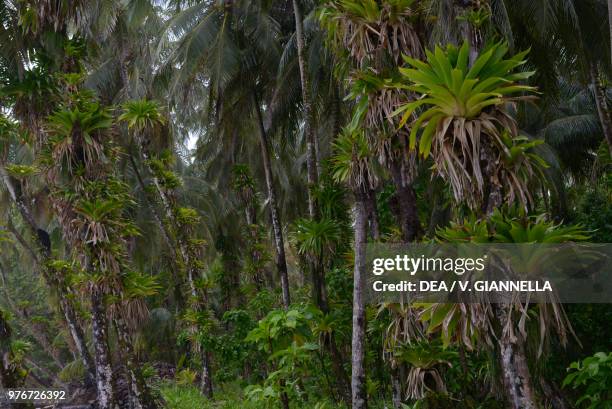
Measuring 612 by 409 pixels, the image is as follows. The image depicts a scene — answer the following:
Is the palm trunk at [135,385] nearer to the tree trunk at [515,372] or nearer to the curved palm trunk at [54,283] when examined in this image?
the curved palm trunk at [54,283]

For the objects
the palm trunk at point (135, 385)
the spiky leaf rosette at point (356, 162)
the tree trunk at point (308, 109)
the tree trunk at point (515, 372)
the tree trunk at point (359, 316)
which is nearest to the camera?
the tree trunk at point (515, 372)

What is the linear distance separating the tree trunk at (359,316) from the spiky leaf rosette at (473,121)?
2.18 m

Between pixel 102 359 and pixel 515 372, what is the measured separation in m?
5.94

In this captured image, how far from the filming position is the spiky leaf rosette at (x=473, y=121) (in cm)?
562

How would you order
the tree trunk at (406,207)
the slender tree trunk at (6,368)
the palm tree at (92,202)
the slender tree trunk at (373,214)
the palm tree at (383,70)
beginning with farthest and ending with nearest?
1. the slender tree trunk at (6,368)
2. the palm tree at (92,202)
3. the slender tree trunk at (373,214)
4. the tree trunk at (406,207)
5. the palm tree at (383,70)

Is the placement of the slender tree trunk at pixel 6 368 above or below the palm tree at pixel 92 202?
below

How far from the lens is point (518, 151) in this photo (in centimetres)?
577

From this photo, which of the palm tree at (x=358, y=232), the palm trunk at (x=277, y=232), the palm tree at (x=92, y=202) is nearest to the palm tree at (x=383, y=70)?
the palm tree at (x=358, y=232)

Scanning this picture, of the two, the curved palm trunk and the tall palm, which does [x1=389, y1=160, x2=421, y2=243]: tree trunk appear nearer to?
the tall palm

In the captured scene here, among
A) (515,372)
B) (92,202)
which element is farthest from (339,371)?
(515,372)

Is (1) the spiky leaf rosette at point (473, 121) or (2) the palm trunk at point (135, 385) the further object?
(2) the palm trunk at point (135, 385)

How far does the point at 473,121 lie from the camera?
19.0 feet

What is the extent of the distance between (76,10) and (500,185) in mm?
7040

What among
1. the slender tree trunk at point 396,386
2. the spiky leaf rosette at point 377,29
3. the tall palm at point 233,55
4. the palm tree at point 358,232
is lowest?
the slender tree trunk at point 396,386
